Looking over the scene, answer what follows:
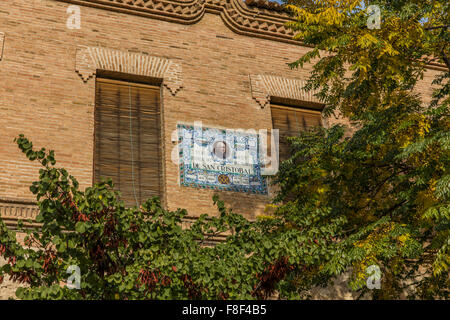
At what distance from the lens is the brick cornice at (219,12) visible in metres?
10.8

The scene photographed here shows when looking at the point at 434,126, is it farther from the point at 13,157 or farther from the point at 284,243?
the point at 13,157

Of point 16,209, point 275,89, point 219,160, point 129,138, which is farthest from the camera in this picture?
point 275,89

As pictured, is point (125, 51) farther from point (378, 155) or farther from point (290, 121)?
point (378, 155)

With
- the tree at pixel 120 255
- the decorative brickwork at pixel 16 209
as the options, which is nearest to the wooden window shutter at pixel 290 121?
the decorative brickwork at pixel 16 209

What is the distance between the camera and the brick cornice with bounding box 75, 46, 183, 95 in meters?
9.97

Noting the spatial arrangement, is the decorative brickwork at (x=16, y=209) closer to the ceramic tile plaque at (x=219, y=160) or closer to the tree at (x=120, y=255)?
the ceramic tile plaque at (x=219, y=160)

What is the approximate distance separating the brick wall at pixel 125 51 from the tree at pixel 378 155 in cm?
203

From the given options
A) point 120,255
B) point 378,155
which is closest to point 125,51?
point 378,155

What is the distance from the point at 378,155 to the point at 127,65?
14.8 feet

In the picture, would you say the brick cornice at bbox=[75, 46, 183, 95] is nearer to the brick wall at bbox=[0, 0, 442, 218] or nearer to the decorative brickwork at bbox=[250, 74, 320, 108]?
the brick wall at bbox=[0, 0, 442, 218]

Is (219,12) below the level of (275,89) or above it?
above

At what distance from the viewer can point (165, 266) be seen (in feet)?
18.3

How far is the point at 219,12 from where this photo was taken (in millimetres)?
11531

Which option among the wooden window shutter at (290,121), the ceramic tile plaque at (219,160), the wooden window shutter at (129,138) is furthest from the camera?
the wooden window shutter at (290,121)
